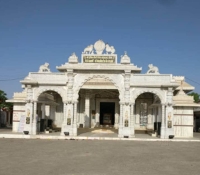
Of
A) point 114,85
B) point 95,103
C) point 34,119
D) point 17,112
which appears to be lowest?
point 34,119

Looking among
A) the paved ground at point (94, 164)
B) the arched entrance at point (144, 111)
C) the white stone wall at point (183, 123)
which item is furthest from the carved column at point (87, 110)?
the paved ground at point (94, 164)

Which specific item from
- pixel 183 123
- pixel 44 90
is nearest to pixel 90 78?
pixel 44 90

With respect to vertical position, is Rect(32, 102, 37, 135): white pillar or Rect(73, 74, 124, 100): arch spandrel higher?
Rect(73, 74, 124, 100): arch spandrel

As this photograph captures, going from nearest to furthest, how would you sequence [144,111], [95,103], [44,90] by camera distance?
[44,90] < [144,111] < [95,103]

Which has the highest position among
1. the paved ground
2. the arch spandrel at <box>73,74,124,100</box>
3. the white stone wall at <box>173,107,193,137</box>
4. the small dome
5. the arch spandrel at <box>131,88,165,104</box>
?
the small dome

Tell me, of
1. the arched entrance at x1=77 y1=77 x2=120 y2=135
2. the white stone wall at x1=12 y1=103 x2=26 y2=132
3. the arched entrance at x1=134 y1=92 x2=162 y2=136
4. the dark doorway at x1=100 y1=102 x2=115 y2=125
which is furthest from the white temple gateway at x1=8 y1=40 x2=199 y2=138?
the dark doorway at x1=100 y1=102 x2=115 y2=125

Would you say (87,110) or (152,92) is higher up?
(152,92)

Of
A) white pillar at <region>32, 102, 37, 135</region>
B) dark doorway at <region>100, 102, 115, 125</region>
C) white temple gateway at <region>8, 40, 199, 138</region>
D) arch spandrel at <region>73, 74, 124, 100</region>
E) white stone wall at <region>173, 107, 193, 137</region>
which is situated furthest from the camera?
dark doorway at <region>100, 102, 115, 125</region>

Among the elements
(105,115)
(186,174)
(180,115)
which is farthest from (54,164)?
(105,115)

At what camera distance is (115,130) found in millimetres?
29219

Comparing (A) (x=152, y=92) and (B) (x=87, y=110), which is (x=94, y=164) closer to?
(A) (x=152, y=92)

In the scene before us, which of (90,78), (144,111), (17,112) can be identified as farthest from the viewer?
(144,111)

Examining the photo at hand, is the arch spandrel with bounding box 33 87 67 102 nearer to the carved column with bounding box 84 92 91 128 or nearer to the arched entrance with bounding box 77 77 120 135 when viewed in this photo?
the arched entrance with bounding box 77 77 120 135

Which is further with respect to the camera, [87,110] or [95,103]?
[95,103]
